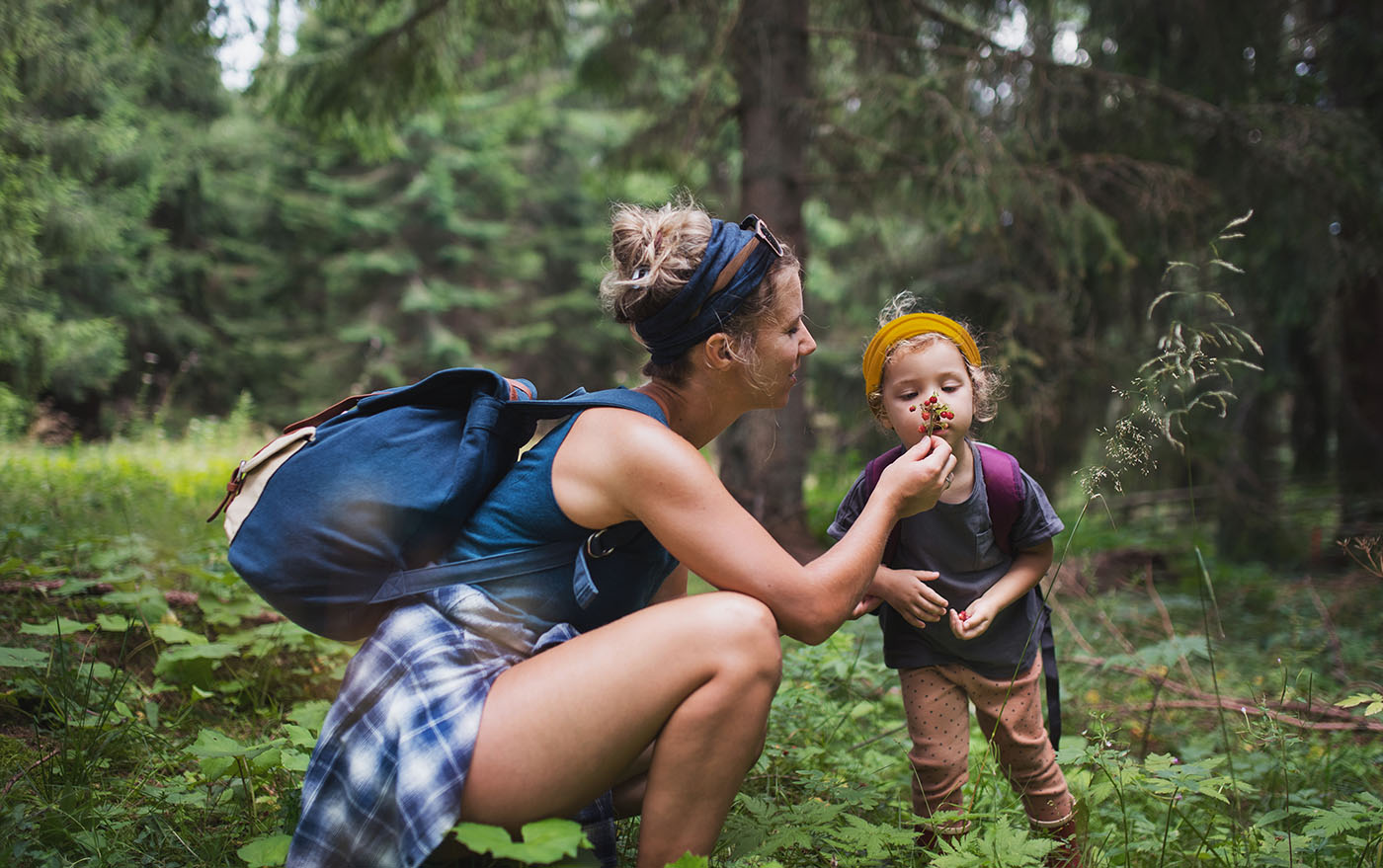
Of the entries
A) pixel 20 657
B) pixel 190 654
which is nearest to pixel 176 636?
pixel 190 654

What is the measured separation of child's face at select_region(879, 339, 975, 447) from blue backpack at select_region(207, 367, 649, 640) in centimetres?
59

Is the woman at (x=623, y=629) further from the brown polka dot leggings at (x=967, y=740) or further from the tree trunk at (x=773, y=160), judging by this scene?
the tree trunk at (x=773, y=160)

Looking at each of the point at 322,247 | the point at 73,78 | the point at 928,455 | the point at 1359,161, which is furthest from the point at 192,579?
the point at 322,247

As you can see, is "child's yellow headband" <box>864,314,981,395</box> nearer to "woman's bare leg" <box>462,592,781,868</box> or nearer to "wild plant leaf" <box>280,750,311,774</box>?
"woman's bare leg" <box>462,592,781,868</box>

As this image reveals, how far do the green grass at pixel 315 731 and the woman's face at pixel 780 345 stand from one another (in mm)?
908

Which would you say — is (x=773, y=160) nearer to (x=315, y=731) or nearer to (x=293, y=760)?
(x=315, y=731)

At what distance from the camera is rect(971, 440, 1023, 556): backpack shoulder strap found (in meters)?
2.04

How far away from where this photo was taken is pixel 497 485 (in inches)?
73.0

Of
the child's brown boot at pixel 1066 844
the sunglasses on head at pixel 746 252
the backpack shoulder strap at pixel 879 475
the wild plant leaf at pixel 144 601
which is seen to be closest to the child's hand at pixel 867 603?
the backpack shoulder strap at pixel 879 475

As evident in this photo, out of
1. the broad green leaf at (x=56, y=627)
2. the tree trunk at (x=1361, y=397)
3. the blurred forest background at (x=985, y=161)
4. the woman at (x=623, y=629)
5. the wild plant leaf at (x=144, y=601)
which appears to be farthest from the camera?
the tree trunk at (x=1361, y=397)

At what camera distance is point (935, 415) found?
191 cm

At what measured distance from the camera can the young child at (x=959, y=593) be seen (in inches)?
78.4

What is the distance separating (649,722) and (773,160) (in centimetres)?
466

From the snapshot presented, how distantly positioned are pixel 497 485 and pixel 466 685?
42 centimetres
